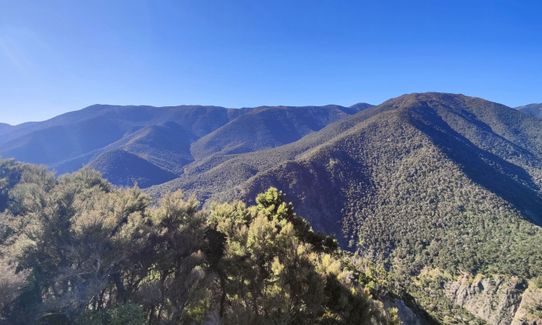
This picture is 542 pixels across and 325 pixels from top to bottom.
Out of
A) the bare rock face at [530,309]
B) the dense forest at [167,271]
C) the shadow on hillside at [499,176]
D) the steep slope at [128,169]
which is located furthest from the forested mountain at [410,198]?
the steep slope at [128,169]

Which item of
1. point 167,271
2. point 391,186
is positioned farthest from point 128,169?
point 167,271

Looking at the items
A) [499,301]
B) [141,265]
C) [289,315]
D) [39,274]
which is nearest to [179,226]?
[141,265]

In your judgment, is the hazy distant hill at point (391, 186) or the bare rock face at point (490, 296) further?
the hazy distant hill at point (391, 186)

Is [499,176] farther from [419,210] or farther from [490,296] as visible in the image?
[490,296]

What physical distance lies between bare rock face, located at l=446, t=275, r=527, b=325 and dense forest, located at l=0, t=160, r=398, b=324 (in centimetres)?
3584

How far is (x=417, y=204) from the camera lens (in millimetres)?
62188

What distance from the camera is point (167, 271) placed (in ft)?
54.4

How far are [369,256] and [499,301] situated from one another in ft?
55.9

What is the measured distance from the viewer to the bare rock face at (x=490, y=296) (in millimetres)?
40375

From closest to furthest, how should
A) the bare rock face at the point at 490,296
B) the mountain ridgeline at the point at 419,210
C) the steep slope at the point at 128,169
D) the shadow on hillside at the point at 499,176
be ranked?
the bare rock face at the point at 490,296, the mountain ridgeline at the point at 419,210, the shadow on hillside at the point at 499,176, the steep slope at the point at 128,169

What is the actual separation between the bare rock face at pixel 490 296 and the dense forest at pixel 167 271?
35.8 meters

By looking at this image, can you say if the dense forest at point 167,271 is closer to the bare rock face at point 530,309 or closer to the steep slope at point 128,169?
the bare rock face at point 530,309

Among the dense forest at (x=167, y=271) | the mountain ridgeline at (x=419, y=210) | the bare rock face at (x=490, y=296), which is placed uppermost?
the dense forest at (x=167, y=271)

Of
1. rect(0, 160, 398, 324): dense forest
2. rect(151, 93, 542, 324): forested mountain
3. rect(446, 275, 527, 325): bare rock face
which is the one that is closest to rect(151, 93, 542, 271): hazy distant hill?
rect(151, 93, 542, 324): forested mountain
